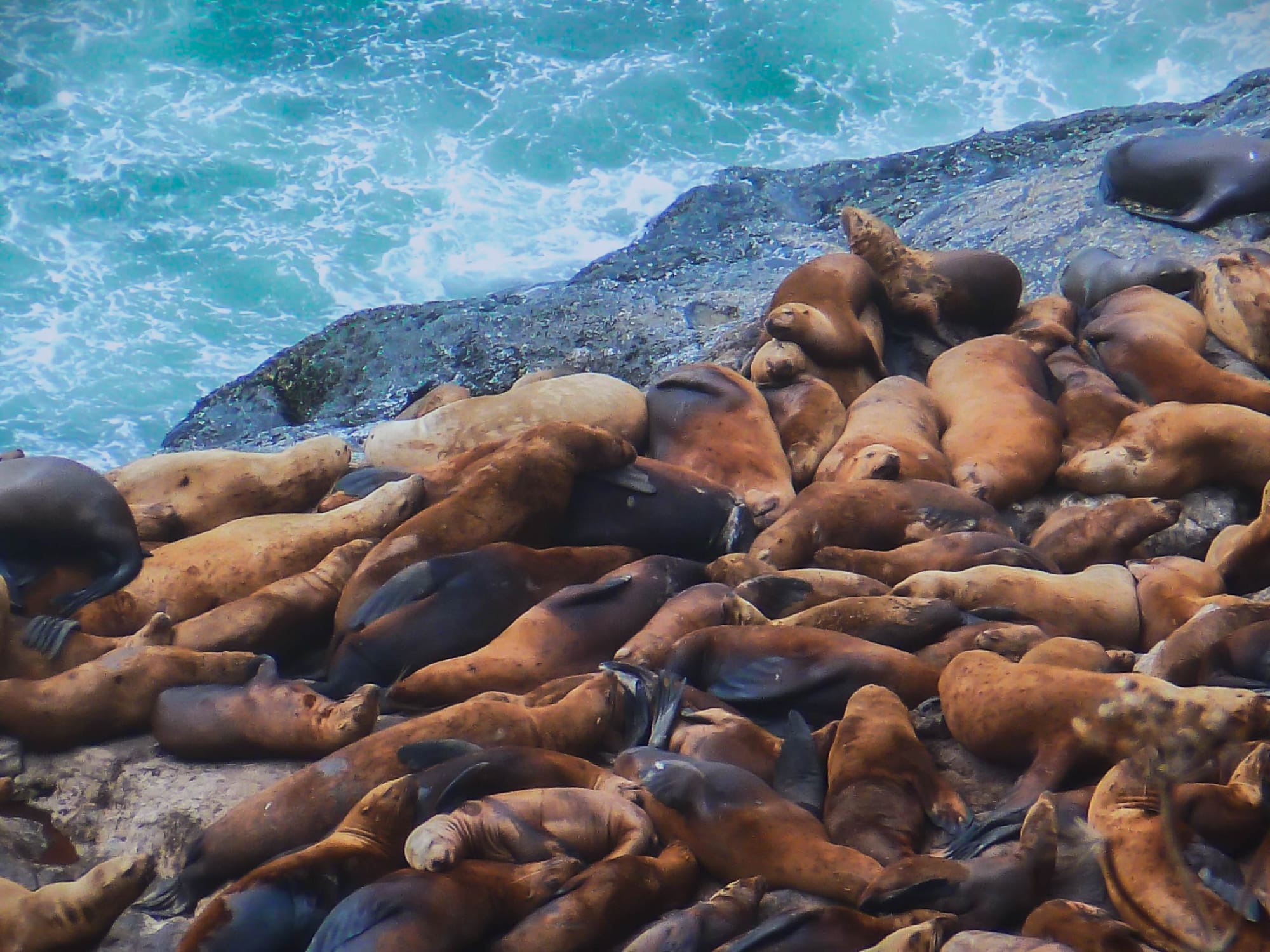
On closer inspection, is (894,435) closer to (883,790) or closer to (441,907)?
(883,790)

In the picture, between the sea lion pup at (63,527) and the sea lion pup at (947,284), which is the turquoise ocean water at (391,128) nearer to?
the sea lion pup at (947,284)

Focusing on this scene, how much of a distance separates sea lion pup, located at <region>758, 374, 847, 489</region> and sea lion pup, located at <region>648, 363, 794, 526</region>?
7 centimetres

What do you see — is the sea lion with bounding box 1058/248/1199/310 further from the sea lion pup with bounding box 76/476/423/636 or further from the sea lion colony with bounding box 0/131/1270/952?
the sea lion pup with bounding box 76/476/423/636

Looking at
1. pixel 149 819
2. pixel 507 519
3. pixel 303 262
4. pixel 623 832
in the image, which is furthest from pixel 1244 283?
pixel 303 262

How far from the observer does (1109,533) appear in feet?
17.4

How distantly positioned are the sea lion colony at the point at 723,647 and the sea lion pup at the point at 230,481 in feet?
0.07

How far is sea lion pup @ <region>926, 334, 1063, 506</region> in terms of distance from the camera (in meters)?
5.78

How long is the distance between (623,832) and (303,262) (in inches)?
522

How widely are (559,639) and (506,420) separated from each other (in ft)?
6.67

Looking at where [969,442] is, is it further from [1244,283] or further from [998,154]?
[998,154]

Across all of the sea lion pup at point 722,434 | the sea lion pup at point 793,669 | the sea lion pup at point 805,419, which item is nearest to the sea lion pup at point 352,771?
the sea lion pup at point 793,669

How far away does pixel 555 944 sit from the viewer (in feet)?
10.2

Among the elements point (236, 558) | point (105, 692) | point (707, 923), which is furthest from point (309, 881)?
point (236, 558)

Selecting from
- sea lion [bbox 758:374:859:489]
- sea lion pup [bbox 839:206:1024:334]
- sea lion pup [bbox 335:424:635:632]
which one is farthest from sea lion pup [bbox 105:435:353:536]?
sea lion pup [bbox 839:206:1024:334]
